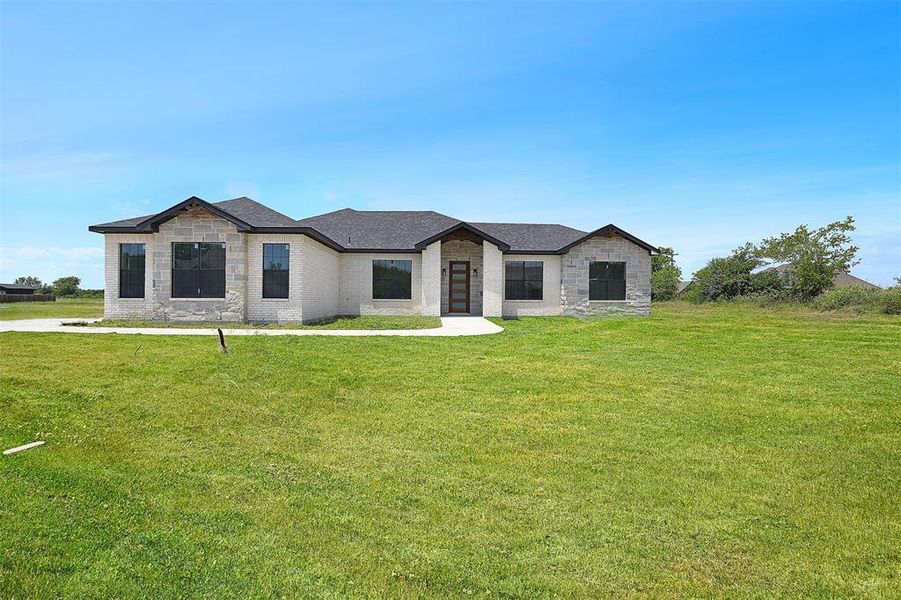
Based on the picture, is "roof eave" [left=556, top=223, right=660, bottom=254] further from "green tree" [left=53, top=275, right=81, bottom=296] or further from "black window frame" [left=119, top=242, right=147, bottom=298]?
"green tree" [left=53, top=275, right=81, bottom=296]

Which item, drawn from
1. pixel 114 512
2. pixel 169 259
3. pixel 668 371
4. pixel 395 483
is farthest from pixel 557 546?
pixel 169 259

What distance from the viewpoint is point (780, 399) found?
8.32 metres

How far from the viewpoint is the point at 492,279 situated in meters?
22.3

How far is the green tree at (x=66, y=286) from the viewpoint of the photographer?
5169 centimetres

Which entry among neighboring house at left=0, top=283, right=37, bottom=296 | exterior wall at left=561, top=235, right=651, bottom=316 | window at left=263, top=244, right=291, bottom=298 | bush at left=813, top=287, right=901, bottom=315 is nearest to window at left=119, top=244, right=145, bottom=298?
window at left=263, top=244, right=291, bottom=298

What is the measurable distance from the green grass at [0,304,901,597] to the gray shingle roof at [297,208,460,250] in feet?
43.9

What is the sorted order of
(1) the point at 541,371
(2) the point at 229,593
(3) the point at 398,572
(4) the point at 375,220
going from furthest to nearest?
(4) the point at 375,220 < (1) the point at 541,371 < (3) the point at 398,572 < (2) the point at 229,593

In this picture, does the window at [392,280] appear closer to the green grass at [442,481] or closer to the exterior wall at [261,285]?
the exterior wall at [261,285]

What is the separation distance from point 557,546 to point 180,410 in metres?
5.80

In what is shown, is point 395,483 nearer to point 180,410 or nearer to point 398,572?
point 398,572

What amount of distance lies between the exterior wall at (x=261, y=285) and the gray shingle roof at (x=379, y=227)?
4374mm

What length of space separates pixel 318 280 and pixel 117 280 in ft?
24.0

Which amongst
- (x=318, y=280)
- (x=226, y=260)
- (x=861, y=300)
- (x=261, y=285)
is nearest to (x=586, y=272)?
(x=318, y=280)

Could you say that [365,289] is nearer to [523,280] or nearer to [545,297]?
[523,280]
